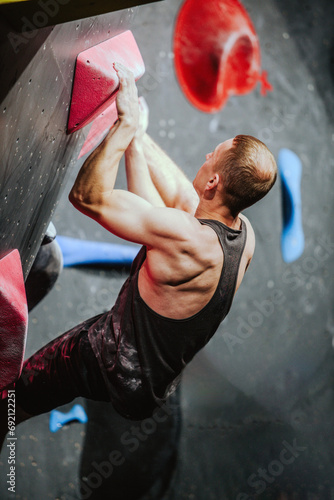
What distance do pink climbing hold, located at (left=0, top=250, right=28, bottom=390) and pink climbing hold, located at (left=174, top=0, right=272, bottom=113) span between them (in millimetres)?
2076

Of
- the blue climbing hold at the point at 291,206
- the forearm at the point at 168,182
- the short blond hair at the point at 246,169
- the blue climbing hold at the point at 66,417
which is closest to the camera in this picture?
the short blond hair at the point at 246,169

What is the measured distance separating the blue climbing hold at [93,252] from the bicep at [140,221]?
4.14ft

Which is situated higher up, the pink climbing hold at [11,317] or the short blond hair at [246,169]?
the pink climbing hold at [11,317]

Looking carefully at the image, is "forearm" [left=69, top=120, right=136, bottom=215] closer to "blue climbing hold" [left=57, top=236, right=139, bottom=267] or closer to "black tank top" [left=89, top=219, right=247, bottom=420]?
"black tank top" [left=89, top=219, right=247, bottom=420]

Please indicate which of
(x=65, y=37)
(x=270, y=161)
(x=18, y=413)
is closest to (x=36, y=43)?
(x=65, y=37)

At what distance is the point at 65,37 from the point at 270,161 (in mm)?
788

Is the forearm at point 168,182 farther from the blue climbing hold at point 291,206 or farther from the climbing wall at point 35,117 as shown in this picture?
the blue climbing hold at point 291,206

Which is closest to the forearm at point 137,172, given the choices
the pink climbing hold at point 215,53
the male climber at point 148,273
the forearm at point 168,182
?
the male climber at point 148,273

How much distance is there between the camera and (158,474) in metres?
2.96

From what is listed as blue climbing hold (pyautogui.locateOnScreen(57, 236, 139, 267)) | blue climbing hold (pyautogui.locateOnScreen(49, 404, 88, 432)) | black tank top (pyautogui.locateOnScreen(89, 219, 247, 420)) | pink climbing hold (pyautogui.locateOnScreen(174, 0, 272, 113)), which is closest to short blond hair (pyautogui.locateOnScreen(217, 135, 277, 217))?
black tank top (pyautogui.locateOnScreen(89, 219, 247, 420))

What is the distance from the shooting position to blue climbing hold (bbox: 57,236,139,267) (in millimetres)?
A: 2828

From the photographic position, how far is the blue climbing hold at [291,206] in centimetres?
341

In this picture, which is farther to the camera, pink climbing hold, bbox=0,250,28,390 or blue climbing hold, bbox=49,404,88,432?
blue climbing hold, bbox=49,404,88,432

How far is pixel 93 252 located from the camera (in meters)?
2.88
